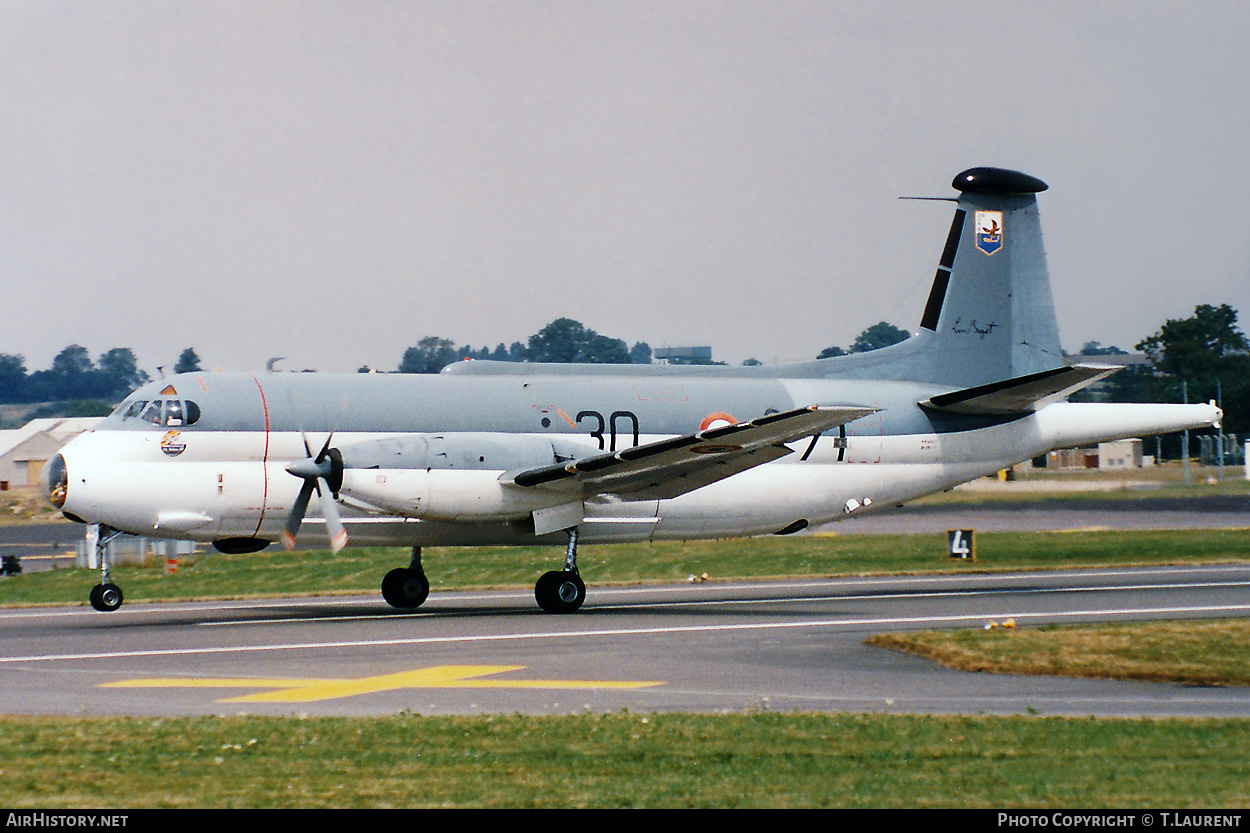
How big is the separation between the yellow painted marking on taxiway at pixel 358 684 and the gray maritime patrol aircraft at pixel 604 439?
6.15m

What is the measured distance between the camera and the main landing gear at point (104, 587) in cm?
2281

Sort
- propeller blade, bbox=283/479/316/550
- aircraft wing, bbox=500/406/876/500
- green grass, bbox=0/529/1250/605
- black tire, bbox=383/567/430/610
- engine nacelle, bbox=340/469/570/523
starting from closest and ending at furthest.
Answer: aircraft wing, bbox=500/406/876/500 → engine nacelle, bbox=340/469/570/523 → propeller blade, bbox=283/479/316/550 → black tire, bbox=383/567/430/610 → green grass, bbox=0/529/1250/605

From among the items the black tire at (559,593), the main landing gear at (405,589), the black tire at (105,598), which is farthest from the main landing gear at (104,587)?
the black tire at (559,593)

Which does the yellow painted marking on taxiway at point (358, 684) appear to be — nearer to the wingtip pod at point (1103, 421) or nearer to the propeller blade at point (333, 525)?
the propeller blade at point (333, 525)

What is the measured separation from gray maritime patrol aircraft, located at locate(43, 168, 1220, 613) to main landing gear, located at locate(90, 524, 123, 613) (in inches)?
1.4

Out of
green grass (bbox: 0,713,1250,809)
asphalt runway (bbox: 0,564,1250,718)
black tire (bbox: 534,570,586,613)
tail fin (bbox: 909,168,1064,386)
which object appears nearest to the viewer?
green grass (bbox: 0,713,1250,809)

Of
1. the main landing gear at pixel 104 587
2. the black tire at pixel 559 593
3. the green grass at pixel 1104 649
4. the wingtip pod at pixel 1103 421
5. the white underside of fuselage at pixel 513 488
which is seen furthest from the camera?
the wingtip pod at pixel 1103 421

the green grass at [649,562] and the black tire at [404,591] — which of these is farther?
the green grass at [649,562]

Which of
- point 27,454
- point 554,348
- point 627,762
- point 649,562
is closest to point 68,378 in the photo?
point 27,454

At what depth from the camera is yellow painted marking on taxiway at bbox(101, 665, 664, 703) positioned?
14.6 metres

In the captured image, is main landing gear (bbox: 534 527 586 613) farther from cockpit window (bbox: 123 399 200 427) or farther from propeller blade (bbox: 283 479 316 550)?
cockpit window (bbox: 123 399 200 427)

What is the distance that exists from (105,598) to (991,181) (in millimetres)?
20336

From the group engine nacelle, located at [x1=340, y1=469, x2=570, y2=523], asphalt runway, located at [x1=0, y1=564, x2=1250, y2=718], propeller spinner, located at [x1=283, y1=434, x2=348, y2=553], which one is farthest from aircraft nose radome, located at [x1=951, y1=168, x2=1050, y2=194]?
propeller spinner, located at [x1=283, y1=434, x2=348, y2=553]

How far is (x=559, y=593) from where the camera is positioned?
23938mm
